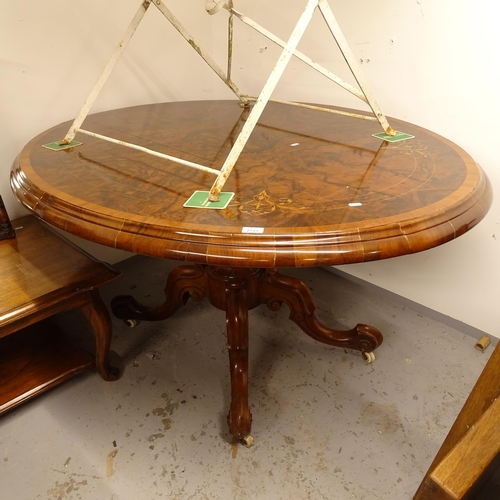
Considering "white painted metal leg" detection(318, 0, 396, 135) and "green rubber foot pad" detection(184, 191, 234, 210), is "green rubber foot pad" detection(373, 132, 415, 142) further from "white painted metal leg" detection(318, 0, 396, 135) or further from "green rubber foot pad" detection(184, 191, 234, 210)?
"green rubber foot pad" detection(184, 191, 234, 210)

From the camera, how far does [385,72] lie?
4.63ft

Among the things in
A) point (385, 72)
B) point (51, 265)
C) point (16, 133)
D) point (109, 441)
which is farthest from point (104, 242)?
point (385, 72)

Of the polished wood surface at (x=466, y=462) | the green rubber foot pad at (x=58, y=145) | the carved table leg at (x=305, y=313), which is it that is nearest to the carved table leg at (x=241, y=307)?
the carved table leg at (x=305, y=313)

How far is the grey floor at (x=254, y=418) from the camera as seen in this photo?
3.44 ft

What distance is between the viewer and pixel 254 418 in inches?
47.5

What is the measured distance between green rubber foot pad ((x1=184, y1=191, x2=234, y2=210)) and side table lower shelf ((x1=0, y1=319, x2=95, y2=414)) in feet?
2.51

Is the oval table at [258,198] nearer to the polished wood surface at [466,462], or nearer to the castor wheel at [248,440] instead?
the castor wheel at [248,440]

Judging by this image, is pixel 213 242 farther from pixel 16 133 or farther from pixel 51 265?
pixel 16 133

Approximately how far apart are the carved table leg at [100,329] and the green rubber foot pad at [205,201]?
51cm

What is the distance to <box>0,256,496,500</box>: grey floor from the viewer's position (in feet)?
3.44

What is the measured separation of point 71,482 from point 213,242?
0.82 m

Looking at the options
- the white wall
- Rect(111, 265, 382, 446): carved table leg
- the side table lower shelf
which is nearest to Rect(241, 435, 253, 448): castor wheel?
Rect(111, 265, 382, 446): carved table leg

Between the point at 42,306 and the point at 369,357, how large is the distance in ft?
3.33

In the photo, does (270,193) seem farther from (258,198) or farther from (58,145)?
(58,145)
